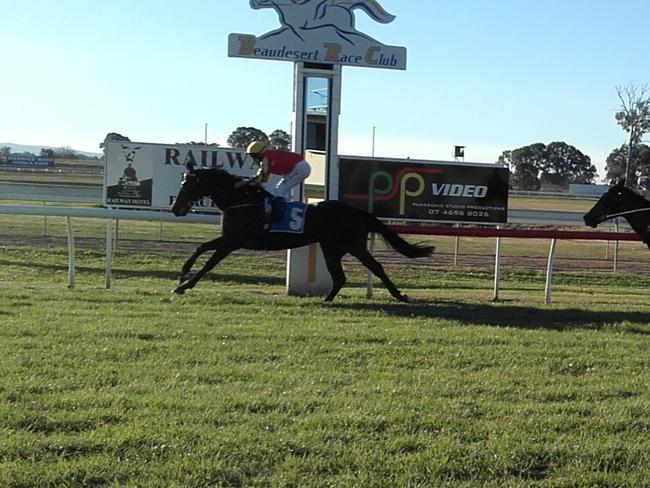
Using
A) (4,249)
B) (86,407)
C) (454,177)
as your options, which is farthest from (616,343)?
(4,249)

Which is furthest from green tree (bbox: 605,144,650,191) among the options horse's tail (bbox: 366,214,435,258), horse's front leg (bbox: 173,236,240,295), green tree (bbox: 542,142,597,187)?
green tree (bbox: 542,142,597,187)

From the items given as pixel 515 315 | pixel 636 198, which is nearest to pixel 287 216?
pixel 515 315

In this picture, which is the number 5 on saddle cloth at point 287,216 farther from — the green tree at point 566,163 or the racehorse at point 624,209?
the green tree at point 566,163

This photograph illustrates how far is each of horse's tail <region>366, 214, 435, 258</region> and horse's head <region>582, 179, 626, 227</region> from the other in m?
2.12

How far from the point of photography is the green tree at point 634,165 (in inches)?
1612

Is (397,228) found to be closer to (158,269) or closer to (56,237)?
(158,269)

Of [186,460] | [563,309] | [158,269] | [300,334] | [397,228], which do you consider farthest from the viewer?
[158,269]

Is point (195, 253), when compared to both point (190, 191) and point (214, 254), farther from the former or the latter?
point (190, 191)

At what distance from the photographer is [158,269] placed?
583 inches

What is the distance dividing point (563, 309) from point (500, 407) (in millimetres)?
4918

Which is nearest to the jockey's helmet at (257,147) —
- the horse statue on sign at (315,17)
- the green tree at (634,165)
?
the horse statue on sign at (315,17)

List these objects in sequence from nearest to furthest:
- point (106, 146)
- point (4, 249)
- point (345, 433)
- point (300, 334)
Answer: point (345, 433) < point (300, 334) < point (4, 249) < point (106, 146)

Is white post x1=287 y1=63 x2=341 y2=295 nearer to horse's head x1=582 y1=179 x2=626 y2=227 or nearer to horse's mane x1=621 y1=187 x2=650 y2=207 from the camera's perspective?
horse's head x1=582 y1=179 x2=626 y2=227

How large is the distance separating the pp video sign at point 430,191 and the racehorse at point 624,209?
8.79 ft
